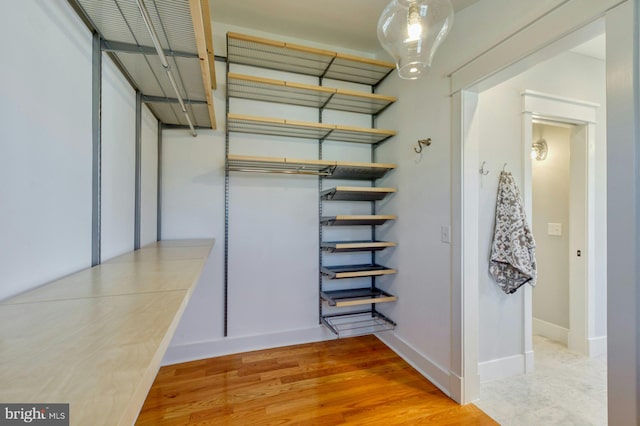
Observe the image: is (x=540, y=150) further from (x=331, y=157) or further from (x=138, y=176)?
(x=138, y=176)

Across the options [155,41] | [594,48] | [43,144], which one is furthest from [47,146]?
[594,48]

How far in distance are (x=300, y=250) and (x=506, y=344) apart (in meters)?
1.79

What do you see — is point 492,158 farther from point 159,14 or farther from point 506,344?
point 159,14

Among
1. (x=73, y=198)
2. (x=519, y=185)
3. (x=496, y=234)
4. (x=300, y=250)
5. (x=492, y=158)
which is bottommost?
(x=300, y=250)

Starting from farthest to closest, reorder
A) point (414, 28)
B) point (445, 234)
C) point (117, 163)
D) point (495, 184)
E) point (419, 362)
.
Answer: point (419, 362)
point (495, 184)
point (445, 234)
point (117, 163)
point (414, 28)

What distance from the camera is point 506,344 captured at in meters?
2.02

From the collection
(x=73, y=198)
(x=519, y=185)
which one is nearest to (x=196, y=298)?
(x=73, y=198)

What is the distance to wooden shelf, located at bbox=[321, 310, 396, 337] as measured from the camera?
8.18 feet

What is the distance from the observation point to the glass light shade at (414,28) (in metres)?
1.02

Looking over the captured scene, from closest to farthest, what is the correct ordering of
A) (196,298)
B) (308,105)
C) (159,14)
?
1. (159,14)
2. (196,298)
3. (308,105)

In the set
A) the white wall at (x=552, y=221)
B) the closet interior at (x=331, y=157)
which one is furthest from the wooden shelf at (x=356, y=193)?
the white wall at (x=552, y=221)

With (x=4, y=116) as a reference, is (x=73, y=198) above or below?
below

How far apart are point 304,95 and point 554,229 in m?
2.76

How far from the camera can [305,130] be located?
90.3 inches
